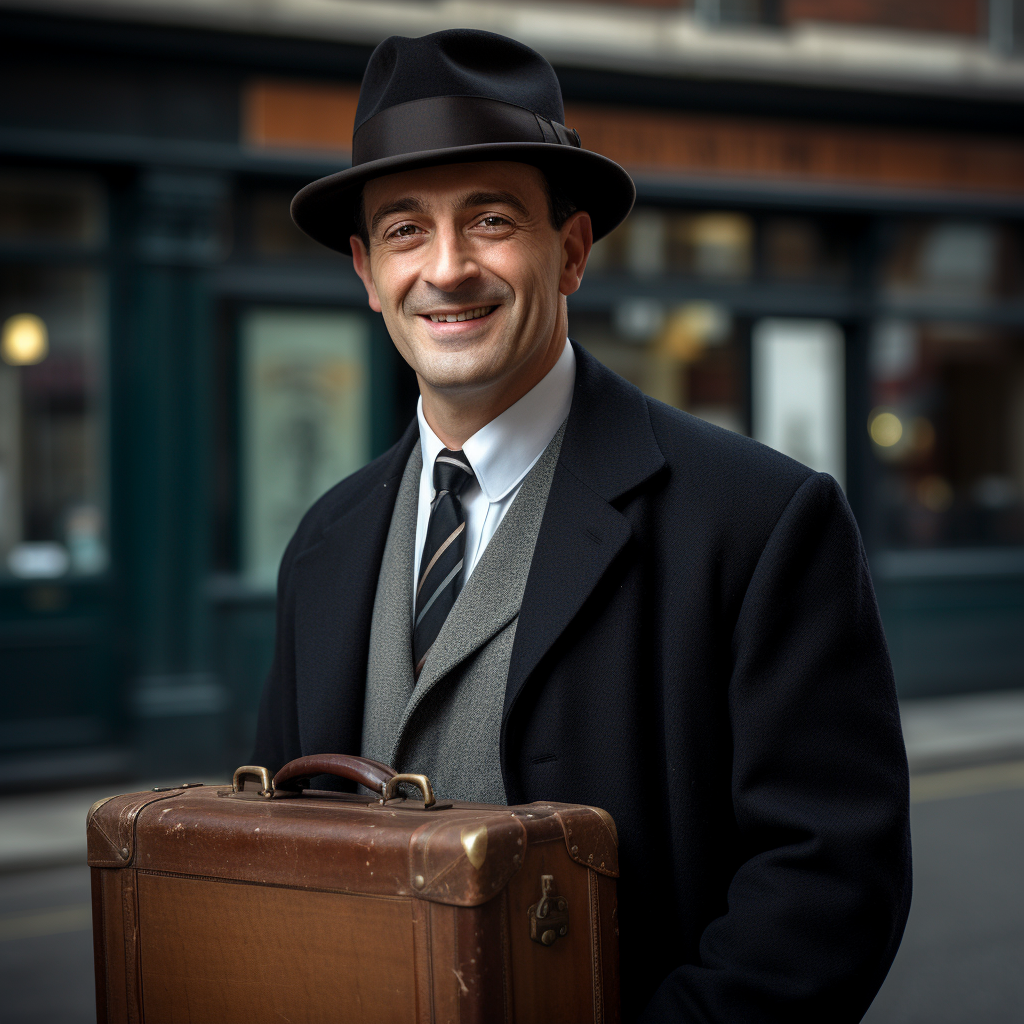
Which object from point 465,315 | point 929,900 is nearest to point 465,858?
point 465,315

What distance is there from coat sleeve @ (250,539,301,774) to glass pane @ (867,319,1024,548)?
857 cm

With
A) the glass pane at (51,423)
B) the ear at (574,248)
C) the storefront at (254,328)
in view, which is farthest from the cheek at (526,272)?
the glass pane at (51,423)

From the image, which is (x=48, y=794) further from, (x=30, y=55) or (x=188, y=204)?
(x=30, y=55)

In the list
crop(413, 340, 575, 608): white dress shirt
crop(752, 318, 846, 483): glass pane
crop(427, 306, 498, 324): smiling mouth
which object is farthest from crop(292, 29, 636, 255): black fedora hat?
crop(752, 318, 846, 483): glass pane

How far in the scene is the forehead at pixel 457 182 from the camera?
6.38ft

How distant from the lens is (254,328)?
841 cm

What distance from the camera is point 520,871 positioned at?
1.51 meters

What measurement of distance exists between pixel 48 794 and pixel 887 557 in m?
6.65

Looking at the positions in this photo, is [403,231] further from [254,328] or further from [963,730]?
[963,730]

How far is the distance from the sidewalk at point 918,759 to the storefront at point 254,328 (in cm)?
21

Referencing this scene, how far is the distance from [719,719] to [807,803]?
0.60 ft

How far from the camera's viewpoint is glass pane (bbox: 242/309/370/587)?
843 centimetres

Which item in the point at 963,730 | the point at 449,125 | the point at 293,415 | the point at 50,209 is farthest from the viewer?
the point at 963,730

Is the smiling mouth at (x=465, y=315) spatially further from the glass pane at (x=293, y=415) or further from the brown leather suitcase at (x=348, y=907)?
the glass pane at (x=293, y=415)
